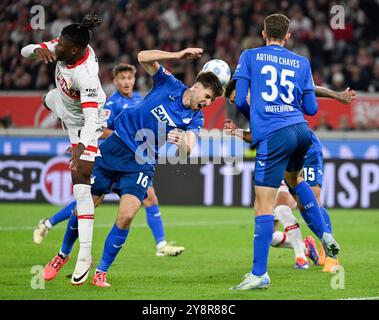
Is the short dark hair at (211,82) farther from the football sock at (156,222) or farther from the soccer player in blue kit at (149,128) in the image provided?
the football sock at (156,222)

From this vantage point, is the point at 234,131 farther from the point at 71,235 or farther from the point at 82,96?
the point at 71,235

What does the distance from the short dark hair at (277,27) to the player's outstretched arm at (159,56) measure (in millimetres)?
638

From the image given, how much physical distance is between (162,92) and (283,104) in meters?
1.24

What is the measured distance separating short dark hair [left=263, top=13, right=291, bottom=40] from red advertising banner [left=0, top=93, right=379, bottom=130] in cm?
1013

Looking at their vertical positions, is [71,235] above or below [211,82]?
below

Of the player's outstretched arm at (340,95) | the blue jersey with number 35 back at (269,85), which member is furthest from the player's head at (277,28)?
the player's outstretched arm at (340,95)

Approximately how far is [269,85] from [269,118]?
0.29 metres

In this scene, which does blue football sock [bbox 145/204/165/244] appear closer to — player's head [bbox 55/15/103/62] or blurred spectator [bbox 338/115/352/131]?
player's head [bbox 55/15/103/62]

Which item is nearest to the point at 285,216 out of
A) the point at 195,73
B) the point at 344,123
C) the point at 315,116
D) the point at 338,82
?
the point at 315,116

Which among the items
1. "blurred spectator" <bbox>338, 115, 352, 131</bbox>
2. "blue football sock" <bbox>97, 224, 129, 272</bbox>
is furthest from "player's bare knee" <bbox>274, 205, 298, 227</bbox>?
"blurred spectator" <bbox>338, 115, 352, 131</bbox>

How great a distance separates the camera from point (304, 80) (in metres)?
7.82

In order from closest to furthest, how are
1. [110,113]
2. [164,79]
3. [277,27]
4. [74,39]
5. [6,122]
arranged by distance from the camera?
[277,27]
[74,39]
[164,79]
[110,113]
[6,122]

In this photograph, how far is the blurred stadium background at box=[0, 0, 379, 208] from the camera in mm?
16453

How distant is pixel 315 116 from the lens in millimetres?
18156
